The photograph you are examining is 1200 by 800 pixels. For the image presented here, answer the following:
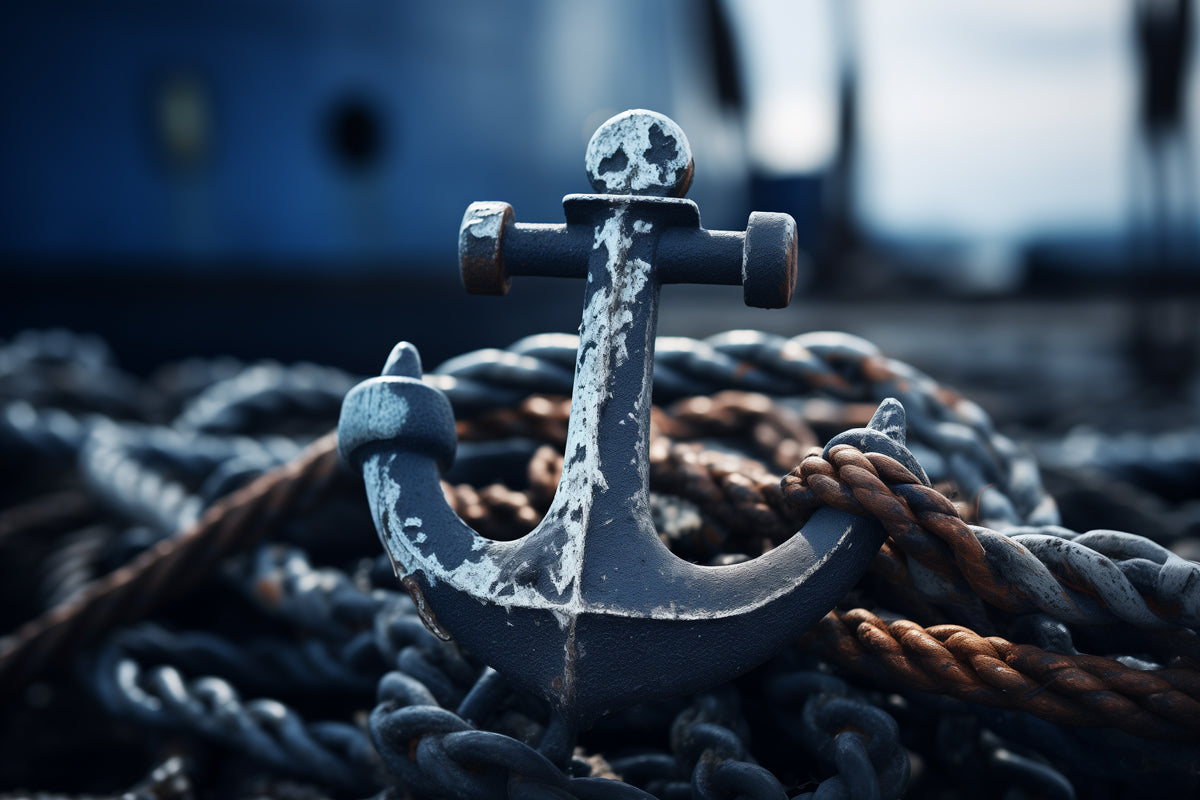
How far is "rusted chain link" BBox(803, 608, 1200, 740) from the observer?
20.0 inches

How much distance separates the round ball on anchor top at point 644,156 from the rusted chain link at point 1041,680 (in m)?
0.32

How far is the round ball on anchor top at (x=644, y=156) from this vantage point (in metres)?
0.58

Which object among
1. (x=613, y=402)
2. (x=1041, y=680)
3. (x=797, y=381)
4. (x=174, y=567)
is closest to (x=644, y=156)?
(x=613, y=402)

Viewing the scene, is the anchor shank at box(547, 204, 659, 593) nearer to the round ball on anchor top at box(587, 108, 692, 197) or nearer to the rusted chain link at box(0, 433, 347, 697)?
the round ball on anchor top at box(587, 108, 692, 197)

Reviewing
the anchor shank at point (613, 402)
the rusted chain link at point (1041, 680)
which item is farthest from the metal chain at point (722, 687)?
the anchor shank at point (613, 402)

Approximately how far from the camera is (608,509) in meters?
0.53

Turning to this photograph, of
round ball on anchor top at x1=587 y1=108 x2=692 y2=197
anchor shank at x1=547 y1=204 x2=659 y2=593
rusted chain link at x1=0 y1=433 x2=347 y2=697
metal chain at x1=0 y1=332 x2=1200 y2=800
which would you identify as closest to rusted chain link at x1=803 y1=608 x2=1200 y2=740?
metal chain at x1=0 y1=332 x2=1200 y2=800

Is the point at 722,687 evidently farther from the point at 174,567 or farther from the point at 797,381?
the point at 174,567

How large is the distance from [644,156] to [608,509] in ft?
0.77

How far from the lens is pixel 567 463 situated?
552mm

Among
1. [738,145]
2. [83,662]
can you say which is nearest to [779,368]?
[83,662]

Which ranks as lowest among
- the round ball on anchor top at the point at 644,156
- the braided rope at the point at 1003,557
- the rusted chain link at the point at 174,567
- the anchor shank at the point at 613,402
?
the rusted chain link at the point at 174,567

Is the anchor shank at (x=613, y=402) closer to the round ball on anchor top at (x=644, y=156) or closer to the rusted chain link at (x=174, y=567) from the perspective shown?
the round ball on anchor top at (x=644, y=156)

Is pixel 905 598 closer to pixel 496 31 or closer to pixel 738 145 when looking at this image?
pixel 496 31
